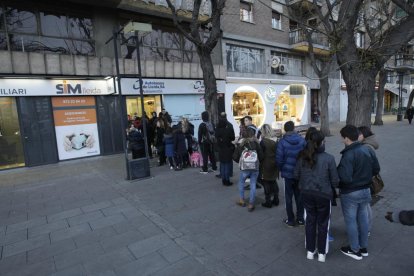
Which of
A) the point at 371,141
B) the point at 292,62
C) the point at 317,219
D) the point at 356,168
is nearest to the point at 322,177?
the point at 356,168

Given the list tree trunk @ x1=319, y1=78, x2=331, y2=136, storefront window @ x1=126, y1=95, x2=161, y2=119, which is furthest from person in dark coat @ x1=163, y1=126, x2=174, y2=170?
tree trunk @ x1=319, y1=78, x2=331, y2=136

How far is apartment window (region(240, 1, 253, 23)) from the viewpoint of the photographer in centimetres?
1598

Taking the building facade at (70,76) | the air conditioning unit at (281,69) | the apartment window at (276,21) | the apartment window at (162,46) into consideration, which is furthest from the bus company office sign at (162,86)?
the apartment window at (276,21)

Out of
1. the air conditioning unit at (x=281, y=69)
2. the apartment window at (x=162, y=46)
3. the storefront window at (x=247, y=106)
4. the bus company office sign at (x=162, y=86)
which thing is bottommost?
the storefront window at (x=247, y=106)

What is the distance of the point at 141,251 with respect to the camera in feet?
12.2

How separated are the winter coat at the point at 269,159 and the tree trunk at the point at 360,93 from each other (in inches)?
84.6

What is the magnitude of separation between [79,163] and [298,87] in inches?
651

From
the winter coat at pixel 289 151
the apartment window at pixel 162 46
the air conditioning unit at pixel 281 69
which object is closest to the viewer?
the winter coat at pixel 289 151

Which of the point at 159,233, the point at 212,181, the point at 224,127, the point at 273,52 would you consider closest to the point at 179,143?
the point at 212,181

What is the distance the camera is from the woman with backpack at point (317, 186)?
316cm

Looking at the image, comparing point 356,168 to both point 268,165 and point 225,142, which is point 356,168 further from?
point 225,142

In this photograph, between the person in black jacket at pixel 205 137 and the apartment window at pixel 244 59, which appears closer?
the person in black jacket at pixel 205 137

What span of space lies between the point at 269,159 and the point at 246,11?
46.8 feet

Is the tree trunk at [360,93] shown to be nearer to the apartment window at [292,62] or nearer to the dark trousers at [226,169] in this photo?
the dark trousers at [226,169]
